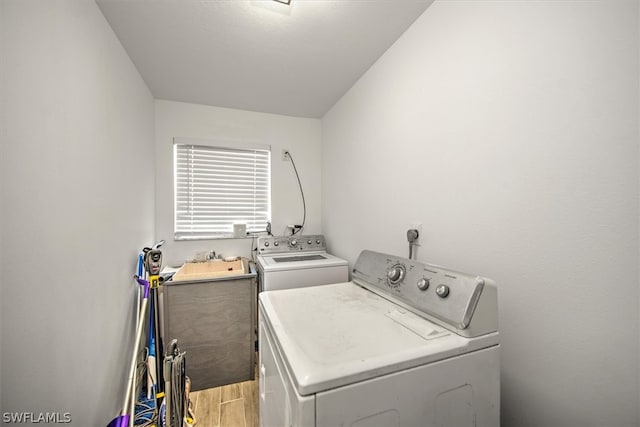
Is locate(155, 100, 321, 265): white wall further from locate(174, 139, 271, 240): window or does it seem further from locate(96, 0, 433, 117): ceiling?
locate(96, 0, 433, 117): ceiling

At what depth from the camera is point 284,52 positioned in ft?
5.20

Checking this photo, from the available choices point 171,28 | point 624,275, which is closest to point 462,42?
point 624,275


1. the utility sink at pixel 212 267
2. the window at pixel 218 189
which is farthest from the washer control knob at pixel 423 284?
the window at pixel 218 189

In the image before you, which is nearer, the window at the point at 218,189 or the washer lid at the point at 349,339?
the washer lid at the point at 349,339

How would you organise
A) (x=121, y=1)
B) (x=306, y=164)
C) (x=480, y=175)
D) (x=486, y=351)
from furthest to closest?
(x=306, y=164) < (x=121, y=1) < (x=480, y=175) < (x=486, y=351)

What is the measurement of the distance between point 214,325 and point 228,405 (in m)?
0.55

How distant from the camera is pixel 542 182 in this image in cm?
80

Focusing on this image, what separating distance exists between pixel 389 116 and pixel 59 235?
5.88ft

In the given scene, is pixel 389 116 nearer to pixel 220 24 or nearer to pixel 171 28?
pixel 220 24

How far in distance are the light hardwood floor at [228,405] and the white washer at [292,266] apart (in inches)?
30.2

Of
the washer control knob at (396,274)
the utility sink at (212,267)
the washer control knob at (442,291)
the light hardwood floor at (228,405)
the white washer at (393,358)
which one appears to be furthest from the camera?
the utility sink at (212,267)

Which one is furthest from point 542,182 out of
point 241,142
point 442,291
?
point 241,142

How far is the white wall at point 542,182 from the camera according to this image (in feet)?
2.15

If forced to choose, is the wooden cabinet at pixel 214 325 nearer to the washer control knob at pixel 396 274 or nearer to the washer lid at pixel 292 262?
the washer lid at pixel 292 262
